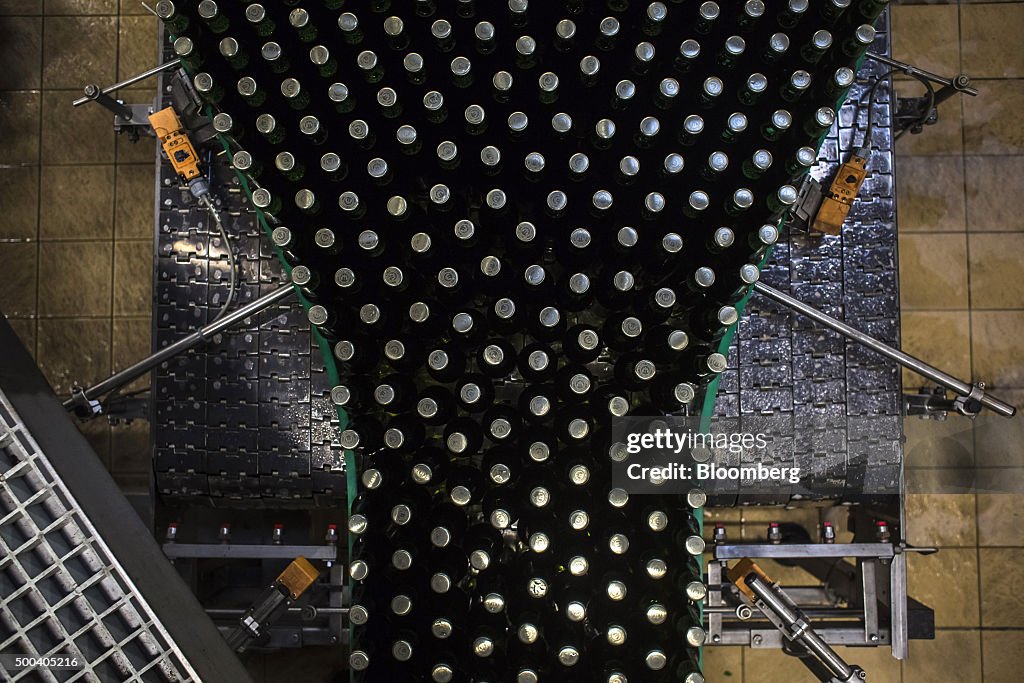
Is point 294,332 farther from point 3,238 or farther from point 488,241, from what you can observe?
point 3,238

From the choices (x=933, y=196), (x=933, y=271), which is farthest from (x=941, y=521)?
(x=933, y=196)

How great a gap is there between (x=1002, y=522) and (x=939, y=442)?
465mm

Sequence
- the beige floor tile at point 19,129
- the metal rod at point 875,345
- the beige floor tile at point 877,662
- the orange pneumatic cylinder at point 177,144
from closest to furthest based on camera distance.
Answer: the metal rod at point 875,345
the orange pneumatic cylinder at point 177,144
the beige floor tile at point 877,662
the beige floor tile at point 19,129

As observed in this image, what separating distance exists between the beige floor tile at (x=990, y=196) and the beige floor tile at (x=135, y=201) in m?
2.32

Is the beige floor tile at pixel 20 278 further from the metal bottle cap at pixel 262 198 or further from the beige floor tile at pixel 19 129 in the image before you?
the metal bottle cap at pixel 262 198

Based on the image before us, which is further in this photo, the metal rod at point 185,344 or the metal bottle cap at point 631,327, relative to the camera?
the metal rod at point 185,344

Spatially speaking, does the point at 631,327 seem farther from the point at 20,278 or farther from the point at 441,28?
the point at 20,278

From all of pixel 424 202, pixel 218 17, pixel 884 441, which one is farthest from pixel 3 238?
pixel 884 441

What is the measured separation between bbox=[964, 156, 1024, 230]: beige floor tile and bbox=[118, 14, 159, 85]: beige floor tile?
2.35m

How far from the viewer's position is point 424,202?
1192 mm

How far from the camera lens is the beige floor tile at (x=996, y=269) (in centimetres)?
207

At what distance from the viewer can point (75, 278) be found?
6.89ft

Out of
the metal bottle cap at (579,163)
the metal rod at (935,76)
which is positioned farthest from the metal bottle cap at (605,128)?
the metal rod at (935,76)

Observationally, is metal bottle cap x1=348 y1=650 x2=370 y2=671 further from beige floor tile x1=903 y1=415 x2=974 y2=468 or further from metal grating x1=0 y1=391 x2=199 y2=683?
beige floor tile x1=903 y1=415 x2=974 y2=468
